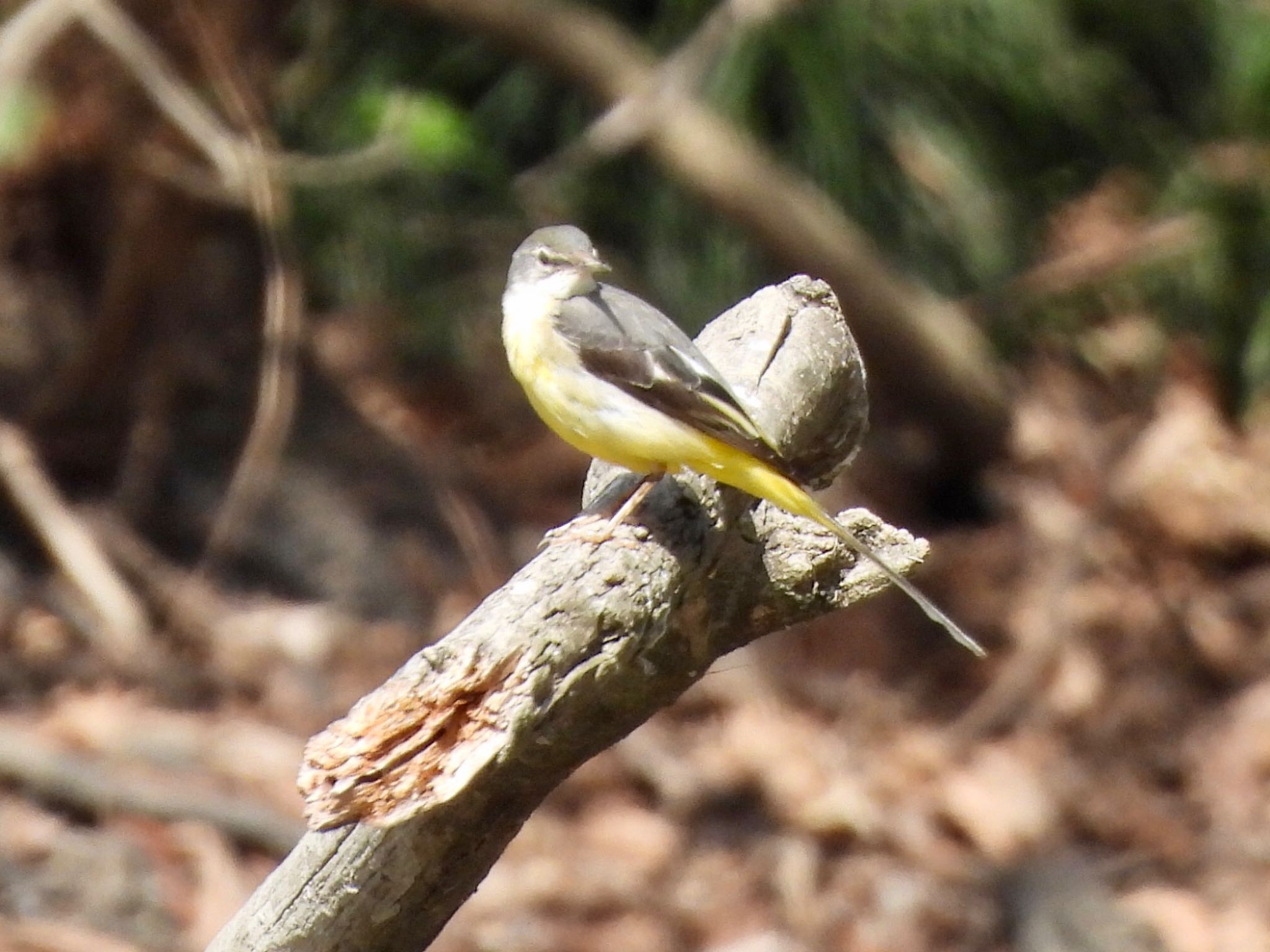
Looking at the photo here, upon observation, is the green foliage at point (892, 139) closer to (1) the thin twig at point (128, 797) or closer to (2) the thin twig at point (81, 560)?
(2) the thin twig at point (81, 560)

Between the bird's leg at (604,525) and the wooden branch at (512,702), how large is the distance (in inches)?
1.4

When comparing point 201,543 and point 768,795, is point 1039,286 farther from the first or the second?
point 201,543

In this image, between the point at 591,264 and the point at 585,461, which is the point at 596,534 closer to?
the point at 591,264

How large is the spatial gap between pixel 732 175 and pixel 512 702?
17.9 ft

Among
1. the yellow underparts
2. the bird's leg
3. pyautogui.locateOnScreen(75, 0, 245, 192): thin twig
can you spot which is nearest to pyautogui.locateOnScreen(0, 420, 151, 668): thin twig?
pyautogui.locateOnScreen(75, 0, 245, 192): thin twig

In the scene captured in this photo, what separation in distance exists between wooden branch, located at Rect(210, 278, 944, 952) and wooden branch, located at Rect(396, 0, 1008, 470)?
4.70 m

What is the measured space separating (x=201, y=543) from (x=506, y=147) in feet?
9.41

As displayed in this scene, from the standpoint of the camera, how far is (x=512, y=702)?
2338 mm

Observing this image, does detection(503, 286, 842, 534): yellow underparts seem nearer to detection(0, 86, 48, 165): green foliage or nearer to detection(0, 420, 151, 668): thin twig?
detection(0, 86, 48, 165): green foliage

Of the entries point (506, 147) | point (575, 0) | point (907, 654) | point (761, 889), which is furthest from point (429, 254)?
point (761, 889)

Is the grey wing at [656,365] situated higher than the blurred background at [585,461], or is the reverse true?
the blurred background at [585,461]

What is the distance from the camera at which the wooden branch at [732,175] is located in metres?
7.36

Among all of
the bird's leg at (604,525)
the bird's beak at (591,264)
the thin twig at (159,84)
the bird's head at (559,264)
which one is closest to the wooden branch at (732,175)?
the thin twig at (159,84)

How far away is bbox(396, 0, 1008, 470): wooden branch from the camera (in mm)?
7363
